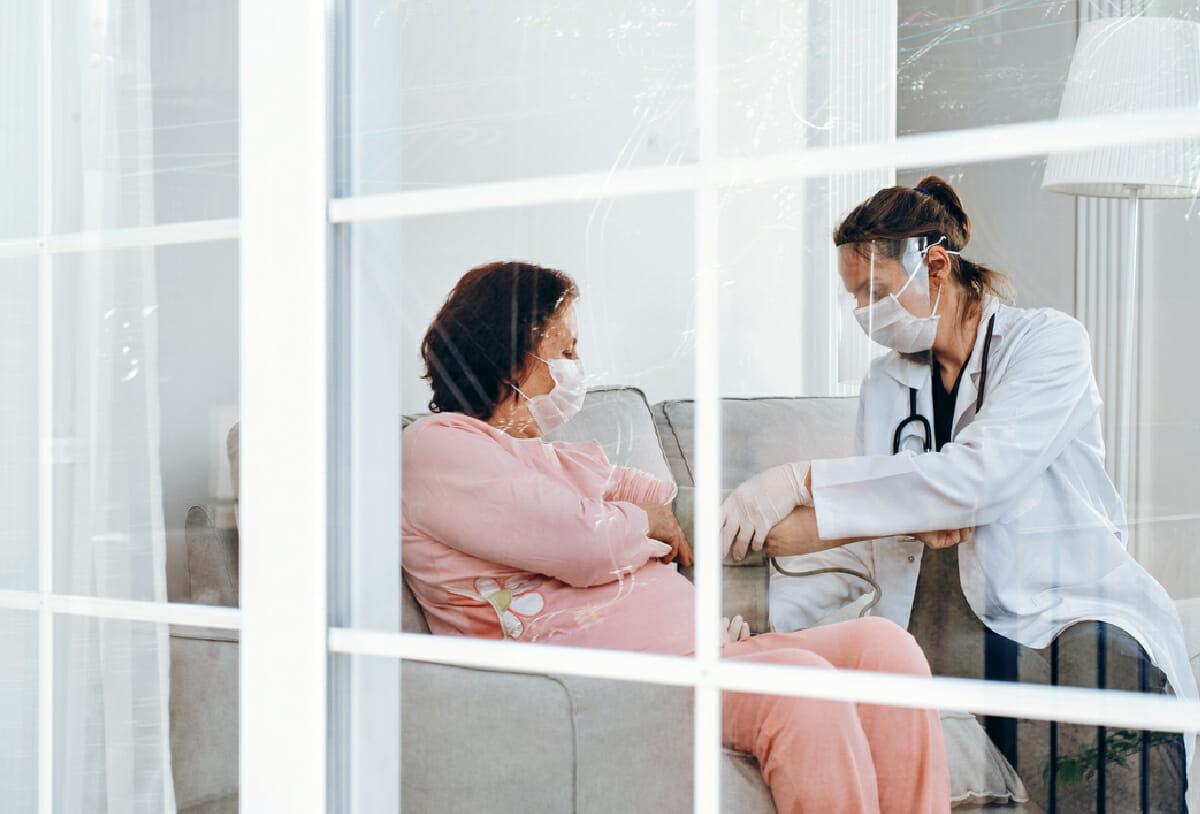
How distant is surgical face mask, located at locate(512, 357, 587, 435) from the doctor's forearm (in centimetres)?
24

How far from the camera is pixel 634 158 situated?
3.11 ft

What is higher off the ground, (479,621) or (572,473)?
(572,473)

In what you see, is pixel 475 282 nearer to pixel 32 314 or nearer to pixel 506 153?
pixel 506 153

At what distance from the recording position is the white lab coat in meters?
0.78

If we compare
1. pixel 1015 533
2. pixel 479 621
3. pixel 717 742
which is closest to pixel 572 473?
pixel 479 621

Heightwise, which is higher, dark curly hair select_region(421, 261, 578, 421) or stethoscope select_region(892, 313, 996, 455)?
dark curly hair select_region(421, 261, 578, 421)

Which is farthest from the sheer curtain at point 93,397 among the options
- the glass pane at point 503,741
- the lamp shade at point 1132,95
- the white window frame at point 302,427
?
the lamp shade at point 1132,95

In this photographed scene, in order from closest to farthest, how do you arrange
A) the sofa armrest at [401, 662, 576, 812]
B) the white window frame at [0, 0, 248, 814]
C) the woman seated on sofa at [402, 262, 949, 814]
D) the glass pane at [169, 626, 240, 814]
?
the woman seated on sofa at [402, 262, 949, 814] → the sofa armrest at [401, 662, 576, 812] → the glass pane at [169, 626, 240, 814] → the white window frame at [0, 0, 248, 814]

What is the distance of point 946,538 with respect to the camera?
840 millimetres

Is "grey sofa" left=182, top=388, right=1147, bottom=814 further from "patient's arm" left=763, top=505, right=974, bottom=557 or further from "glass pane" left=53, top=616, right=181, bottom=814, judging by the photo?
"glass pane" left=53, top=616, right=181, bottom=814

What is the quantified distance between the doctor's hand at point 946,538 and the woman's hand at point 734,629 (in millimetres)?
189

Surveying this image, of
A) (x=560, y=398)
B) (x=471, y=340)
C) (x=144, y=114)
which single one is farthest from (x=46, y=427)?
(x=560, y=398)

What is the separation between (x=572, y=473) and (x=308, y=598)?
33cm

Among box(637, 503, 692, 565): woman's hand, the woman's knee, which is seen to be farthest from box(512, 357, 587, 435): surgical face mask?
the woman's knee
